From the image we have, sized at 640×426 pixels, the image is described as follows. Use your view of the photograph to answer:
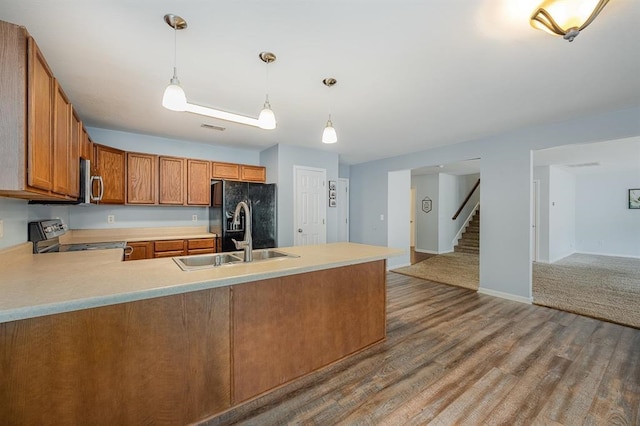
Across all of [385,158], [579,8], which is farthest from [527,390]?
[385,158]

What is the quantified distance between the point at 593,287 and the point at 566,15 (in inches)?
192

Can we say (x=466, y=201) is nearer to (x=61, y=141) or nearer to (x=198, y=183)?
(x=198, y=183)

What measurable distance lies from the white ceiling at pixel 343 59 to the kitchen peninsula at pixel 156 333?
1.54 meters

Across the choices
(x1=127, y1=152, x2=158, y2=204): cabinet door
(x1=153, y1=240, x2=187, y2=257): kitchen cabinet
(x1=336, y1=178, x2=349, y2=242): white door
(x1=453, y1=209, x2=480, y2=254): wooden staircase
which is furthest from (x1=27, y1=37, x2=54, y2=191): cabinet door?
(x1=453, y1=209, x2=480, y2=254): wooden staircase

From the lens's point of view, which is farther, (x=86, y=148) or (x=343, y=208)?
(x=343, y=208)

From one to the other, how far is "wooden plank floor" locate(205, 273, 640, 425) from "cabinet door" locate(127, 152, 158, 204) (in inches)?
133

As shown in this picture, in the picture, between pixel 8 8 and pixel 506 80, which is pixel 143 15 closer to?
pixel 8 8

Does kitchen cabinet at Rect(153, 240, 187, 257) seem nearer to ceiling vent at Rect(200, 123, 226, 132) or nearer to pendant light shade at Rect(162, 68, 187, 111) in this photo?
ceiling vent at Rect(200, 123, 226, 132)

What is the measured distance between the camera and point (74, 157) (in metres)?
2.30

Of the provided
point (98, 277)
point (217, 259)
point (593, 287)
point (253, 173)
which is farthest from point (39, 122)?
point (593, 287)

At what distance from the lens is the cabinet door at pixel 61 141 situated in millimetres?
1743

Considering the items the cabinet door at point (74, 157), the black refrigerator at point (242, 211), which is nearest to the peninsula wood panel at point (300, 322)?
the cabinet door at point (74, 157)

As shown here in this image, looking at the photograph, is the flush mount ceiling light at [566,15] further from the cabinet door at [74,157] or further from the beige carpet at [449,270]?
the beige carpet at [449,270]

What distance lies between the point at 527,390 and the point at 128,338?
2.60 meters
